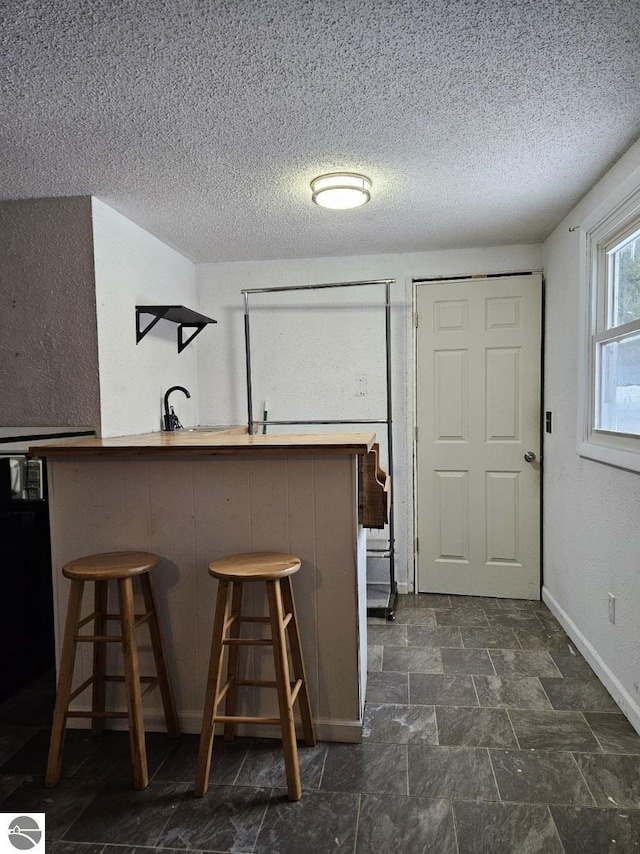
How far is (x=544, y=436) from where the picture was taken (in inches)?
137

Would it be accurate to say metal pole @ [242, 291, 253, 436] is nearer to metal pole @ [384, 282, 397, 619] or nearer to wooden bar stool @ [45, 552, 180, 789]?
metal pole @ [384, 282, 397, 619]

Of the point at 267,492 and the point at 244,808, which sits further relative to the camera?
the point at 267,492

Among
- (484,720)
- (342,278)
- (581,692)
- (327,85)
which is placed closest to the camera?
(327,85)

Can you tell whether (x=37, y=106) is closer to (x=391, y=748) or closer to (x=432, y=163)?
(x=432, y=163)

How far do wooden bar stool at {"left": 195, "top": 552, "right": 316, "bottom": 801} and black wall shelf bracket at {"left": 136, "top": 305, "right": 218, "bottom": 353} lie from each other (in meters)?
1.53

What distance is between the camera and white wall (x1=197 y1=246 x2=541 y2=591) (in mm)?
3625

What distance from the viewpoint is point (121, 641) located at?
1892mm

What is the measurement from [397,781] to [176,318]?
256 centimetres

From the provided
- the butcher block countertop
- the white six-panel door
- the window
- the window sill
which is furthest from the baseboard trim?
the butcher block countertop

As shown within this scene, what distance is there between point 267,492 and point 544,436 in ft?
6.89

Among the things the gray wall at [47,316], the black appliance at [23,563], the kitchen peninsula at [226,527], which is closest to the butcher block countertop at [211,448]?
the kitchen peninsula at [226,527]

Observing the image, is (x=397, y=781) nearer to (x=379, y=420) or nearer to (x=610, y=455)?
(x=610, y=455)

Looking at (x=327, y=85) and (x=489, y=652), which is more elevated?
(x=327, y=85)

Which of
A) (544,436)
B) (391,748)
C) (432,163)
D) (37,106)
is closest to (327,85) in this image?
(432,163)
